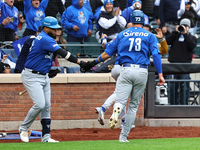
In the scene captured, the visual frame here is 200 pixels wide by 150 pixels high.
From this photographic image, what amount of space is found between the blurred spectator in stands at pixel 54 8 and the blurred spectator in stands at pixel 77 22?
0.55 ft

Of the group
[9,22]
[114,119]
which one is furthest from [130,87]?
[9,22]

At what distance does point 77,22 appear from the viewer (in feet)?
42.7

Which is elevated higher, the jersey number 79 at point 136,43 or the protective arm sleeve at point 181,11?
the protective arm sleeve at point 181,11

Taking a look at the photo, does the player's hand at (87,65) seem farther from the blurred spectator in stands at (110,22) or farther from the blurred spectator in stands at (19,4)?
the blurred spectator in stands at (19,4)

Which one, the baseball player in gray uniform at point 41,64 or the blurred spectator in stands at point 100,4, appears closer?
the baseball player in gray uniform at point 41,64

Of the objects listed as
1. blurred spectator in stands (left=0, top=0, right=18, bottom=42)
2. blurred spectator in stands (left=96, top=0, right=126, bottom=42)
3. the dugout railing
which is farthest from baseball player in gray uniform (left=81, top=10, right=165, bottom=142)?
blurred spectator in stands (left=0, top=0, right=18, bottom=42)

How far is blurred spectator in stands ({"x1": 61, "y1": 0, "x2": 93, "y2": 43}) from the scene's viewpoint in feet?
42.0

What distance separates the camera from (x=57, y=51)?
7.83 metres

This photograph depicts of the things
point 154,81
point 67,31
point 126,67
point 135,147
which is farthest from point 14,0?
point 135,147

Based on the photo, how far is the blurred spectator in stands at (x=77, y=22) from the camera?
1281 centimetres

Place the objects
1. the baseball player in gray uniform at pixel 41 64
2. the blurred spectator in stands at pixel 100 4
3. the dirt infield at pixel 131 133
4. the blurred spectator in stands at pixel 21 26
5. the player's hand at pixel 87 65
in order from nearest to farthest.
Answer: the baseball player in gray uniform at pixel 41 64 → the player's hand at pixel 87 65 → the dirt infield at pixel 131 133 → the blurred spectator in stands at pixel 21 26 → the blurred spectator in stands at pixel 100 4

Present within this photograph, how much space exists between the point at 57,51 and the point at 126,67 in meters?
1.22

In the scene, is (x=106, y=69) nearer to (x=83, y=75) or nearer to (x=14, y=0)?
(x=83, y=75)

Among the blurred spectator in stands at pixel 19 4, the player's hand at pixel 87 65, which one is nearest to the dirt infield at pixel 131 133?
the player's hand at pixel 87 65
